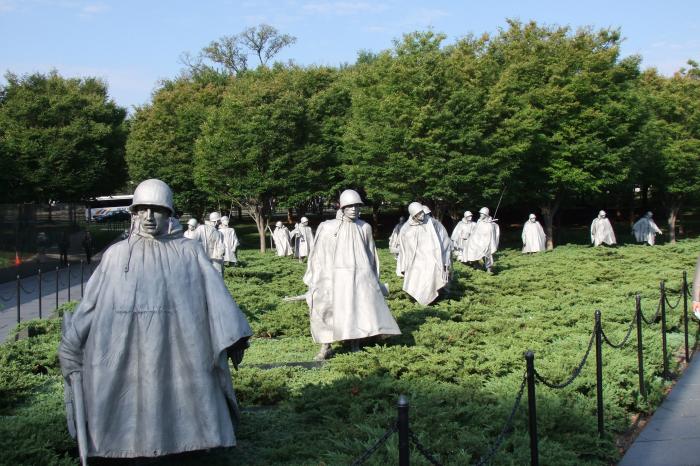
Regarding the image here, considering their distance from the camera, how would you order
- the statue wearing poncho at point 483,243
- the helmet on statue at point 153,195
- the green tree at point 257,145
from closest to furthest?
the helmet on statue at point 153,195 < the statue wearing poncho at point 483,243 < the green tree at point 257,145

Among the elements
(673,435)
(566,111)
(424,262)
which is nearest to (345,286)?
(673,435)

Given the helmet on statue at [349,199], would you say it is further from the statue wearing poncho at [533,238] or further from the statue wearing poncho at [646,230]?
the statue wearing poncho at [646,230]

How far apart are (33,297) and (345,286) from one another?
→ 43.5 feet

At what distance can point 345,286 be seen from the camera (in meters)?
10.1

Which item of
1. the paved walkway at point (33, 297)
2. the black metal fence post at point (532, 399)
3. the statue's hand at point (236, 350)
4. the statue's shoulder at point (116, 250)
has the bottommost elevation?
the paved walkway at point (33, 297)

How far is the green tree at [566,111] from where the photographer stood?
3581 centimetres

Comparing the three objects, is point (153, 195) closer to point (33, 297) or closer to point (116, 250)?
point (116, 250)

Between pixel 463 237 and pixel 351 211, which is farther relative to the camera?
pixel 463 237

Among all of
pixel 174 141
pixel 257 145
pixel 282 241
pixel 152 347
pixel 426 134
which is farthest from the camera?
pixel 174 141

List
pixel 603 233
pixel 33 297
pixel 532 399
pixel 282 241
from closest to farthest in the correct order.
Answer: pixel 532 399, pixel 33 297, pixel 282 241, pixel 603 233

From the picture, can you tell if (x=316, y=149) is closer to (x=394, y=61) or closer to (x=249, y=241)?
(x=394, y=61)

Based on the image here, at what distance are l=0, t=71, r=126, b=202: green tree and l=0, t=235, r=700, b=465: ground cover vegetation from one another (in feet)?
94.9

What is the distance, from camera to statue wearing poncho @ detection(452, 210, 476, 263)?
2583 cm

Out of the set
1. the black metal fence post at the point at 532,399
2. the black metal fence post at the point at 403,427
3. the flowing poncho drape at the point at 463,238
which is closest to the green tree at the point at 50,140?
the flowing poncho drape at the point at 463,238
